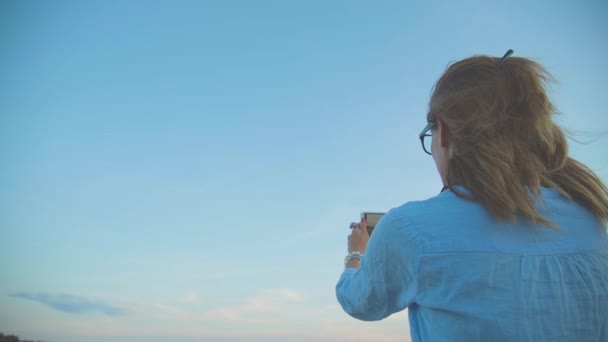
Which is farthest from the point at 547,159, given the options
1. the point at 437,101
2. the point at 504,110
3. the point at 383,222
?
the point at 383,222

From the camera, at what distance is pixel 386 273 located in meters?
2.39

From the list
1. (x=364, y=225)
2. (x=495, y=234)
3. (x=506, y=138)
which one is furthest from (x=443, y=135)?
(x=364, y=225)

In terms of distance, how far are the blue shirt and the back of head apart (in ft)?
0.39

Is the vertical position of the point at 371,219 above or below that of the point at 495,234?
above

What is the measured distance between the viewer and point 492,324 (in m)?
2.05

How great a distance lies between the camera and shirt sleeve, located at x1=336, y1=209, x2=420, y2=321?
2.29 m

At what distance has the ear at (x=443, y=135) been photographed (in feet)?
8.89

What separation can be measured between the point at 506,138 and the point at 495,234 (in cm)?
58

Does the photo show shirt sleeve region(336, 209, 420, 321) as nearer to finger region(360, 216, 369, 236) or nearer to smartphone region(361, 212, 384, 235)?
finger region(360, 216, 369, 236)

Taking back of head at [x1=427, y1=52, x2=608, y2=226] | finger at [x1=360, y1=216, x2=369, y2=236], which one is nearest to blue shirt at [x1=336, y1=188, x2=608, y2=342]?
back of head at [x1=427, y1=52, x2=608, y2=226]

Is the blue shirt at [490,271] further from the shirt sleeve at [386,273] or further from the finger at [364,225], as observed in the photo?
the finger at [364,225]

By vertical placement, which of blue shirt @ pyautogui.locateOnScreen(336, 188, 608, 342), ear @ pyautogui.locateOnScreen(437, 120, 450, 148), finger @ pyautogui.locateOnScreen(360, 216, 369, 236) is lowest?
blue shirt @ pyautogui.locateOnScreen(336, 188, 608, 342)

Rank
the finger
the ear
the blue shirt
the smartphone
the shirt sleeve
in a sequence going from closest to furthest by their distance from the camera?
the blue shirt
the shirt sleeve
the ear
the finger
the smartphone

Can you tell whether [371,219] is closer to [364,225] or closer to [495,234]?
[364,225]
